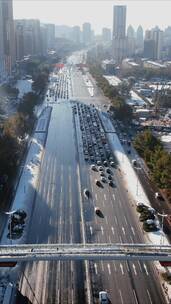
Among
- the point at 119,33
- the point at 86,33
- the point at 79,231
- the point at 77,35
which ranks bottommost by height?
the point at 79,231

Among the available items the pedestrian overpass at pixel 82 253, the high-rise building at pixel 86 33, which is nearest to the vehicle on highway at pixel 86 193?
the pedestrian overpass at pixel 82 253

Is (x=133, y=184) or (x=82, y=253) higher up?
(x=82, y=253)

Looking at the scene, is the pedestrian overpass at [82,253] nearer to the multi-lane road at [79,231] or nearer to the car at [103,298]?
the car at [103,298]

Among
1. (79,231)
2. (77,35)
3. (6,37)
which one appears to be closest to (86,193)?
(79,231)

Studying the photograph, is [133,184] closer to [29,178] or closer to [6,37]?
[29,178]

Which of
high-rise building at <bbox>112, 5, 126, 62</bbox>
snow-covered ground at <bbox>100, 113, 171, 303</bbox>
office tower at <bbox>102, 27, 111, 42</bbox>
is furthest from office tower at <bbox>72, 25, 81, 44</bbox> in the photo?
snow-covered ground at <bbox>100, 113, 171, 303</bbox>

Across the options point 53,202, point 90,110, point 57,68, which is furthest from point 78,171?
point 57,68

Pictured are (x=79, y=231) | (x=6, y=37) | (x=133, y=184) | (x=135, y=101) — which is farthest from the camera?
(x=6, y=37)

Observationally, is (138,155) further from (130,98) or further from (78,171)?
(130,98)
